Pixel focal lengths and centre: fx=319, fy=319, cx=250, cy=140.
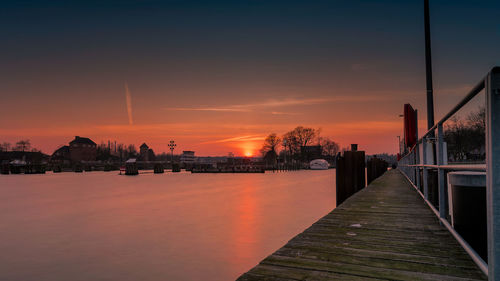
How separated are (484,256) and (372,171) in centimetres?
1593

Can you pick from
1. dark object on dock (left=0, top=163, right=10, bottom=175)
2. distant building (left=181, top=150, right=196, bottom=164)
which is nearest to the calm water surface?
dark object on dock (left=0, top=163, right=10, bottom=175)

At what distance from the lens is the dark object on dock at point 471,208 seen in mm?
2988

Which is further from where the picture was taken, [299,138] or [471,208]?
[299,138]

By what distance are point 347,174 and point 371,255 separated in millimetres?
8329

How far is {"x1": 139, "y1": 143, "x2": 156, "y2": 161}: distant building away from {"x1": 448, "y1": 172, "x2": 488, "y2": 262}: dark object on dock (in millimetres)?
154062

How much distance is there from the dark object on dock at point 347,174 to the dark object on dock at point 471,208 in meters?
6.83

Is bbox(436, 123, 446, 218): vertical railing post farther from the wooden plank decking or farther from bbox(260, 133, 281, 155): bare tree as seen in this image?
bbox(260, 133, 281, 155): bare tree

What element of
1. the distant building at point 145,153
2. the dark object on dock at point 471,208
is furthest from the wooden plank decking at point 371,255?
the distant building at point 145,153

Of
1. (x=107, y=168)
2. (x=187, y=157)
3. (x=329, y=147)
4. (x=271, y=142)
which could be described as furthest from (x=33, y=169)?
(x=187, y=157)

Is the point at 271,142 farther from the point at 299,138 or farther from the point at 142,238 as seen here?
the point at 142,238

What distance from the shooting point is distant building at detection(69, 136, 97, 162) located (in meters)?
115

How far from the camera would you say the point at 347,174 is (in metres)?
11.0

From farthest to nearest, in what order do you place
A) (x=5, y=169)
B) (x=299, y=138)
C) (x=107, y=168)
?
(x=299, y=138), (x=107, y=168), (x=5, y=169)

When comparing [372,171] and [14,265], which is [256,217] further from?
[372,171]
